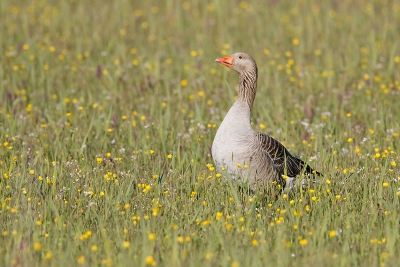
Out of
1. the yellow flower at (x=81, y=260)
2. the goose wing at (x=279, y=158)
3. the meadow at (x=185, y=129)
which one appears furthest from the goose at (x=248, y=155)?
the yellow flower at (x=81, y=260)

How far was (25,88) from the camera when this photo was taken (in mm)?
11039

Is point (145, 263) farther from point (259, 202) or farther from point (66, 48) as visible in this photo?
point (66, 48)

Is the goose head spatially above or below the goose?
above

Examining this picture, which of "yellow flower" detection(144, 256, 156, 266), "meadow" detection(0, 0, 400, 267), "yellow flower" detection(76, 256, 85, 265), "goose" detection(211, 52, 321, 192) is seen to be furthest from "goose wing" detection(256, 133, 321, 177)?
"yellow flower" detection(76, 256, 85, 265)

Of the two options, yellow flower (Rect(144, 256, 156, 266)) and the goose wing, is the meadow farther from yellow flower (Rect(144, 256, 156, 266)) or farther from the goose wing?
the goose wing

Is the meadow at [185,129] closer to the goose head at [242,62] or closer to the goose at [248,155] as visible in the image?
the goose at [248,155]

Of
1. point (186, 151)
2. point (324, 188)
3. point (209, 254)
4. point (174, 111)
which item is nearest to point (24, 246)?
point (209, 254)

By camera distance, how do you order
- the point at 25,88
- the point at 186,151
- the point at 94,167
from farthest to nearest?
1. the point at 25,88
2. the point at 186,151
3. the point at 94,167

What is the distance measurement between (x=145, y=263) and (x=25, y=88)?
668 centimetres

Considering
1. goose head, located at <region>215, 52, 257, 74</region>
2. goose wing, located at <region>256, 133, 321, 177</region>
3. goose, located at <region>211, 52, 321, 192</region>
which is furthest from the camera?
goose head, located at <region>215, 52, 257, 74</region>

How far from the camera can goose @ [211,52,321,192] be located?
6855mm

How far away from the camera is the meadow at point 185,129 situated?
5.51 metres

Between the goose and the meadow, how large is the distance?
186 mm

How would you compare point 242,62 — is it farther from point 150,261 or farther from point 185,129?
point 150,261
